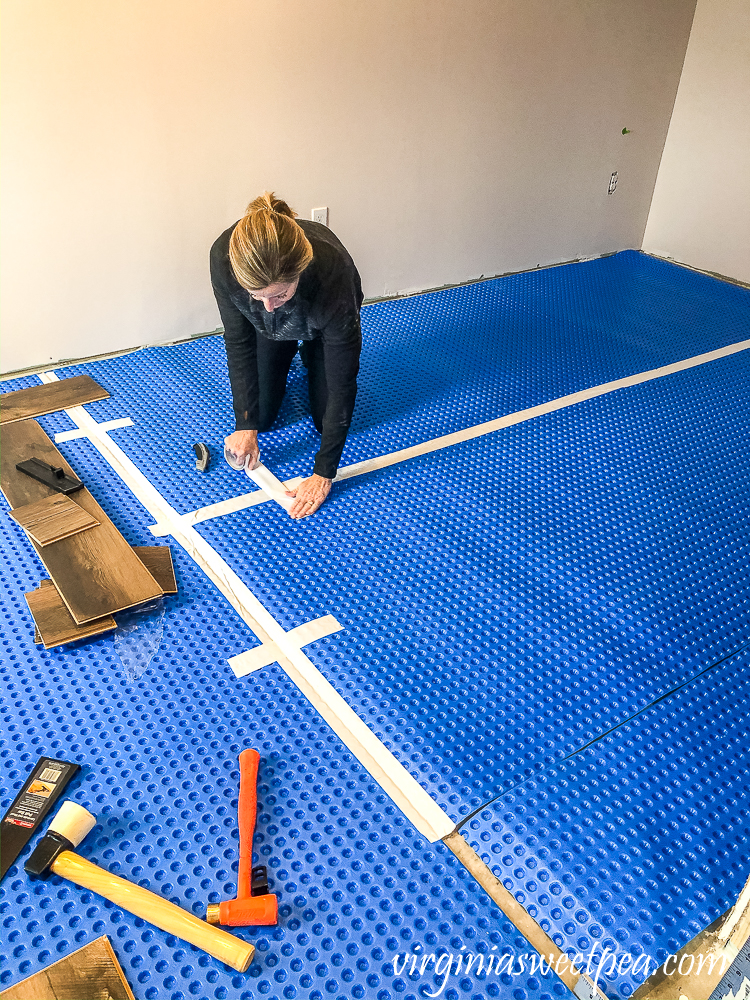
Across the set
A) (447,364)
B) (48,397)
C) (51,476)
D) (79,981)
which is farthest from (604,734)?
(48,397)

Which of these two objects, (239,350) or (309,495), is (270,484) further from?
(239,350)

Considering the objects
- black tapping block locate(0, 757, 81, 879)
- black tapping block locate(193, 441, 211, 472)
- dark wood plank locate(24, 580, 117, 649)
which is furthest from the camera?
black tapping block locate(193, 441, 211, 472)

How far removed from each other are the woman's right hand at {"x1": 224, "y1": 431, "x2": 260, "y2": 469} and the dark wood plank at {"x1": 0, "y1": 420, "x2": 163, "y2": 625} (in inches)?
19.0

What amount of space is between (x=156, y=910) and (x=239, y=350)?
5.48 feet

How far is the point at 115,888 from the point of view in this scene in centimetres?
140

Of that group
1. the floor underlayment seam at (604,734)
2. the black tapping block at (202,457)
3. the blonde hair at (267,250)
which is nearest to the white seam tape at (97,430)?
the black tapping block at (202,457)

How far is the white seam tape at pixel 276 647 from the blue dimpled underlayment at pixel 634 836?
65 centimetres

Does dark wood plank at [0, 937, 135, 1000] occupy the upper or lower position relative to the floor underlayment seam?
upper

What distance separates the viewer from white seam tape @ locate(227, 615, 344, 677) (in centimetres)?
193

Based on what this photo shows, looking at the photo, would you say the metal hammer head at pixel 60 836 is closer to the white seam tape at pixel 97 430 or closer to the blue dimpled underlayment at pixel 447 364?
the blue dimpled underlayment at pixel 447 364

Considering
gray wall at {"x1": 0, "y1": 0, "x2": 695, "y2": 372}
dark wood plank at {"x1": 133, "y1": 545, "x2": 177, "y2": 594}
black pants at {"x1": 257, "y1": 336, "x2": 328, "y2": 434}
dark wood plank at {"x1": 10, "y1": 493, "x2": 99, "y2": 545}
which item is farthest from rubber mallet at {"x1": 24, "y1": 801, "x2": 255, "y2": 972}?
gray wall at {"x1": 0, "y1": 0, "x2": 695, "y2": 372}

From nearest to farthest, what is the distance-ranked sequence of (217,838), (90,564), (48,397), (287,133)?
(217,838) < (90,564) < (48,397) < (287,133)

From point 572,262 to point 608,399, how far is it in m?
2.01

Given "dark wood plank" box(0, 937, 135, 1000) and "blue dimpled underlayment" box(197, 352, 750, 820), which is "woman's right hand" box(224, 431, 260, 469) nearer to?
"blue dimpled underlayment" box(197, 352, 750, 820)
